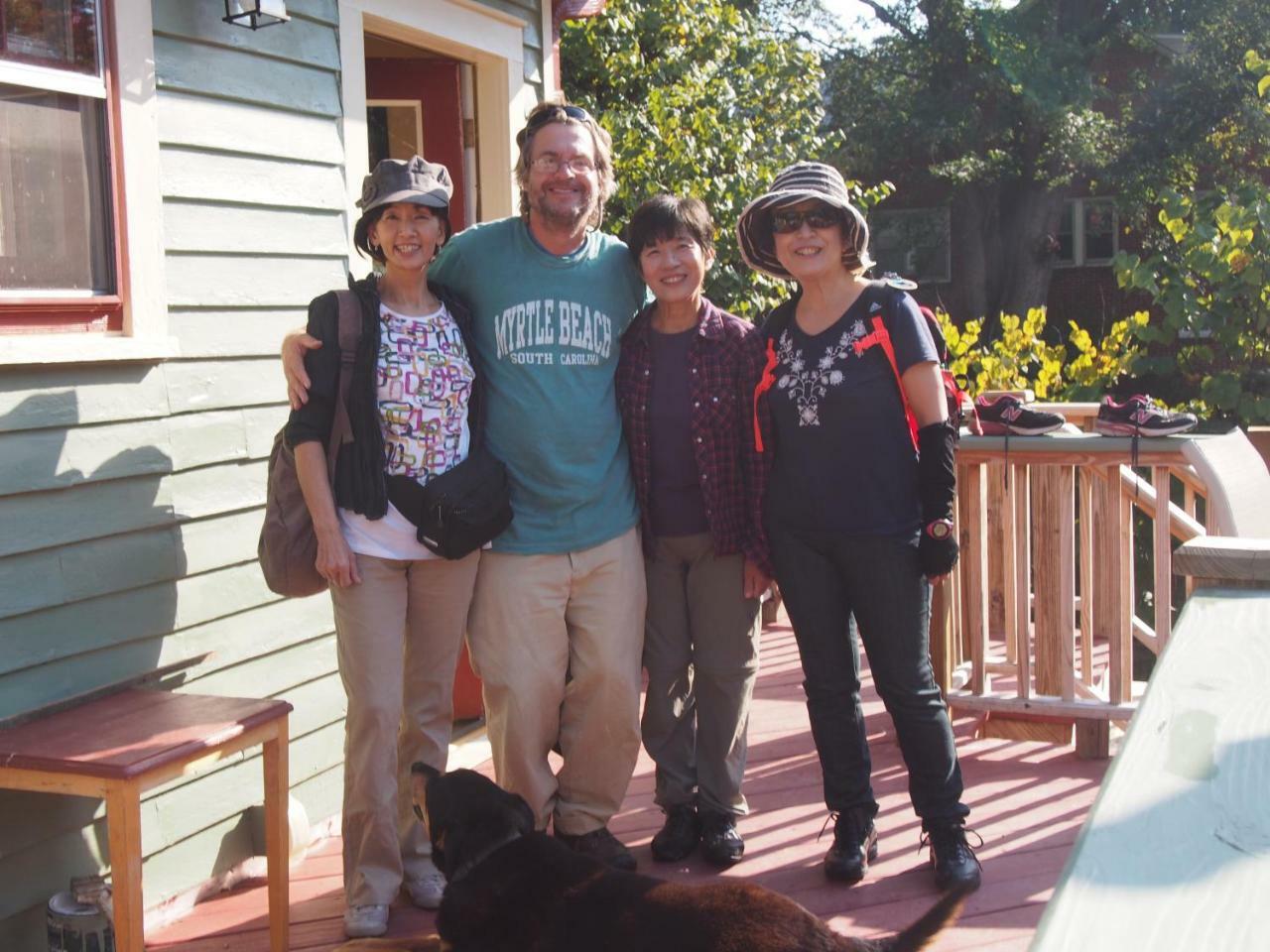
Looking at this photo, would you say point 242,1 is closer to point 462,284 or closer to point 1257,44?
point 462,284

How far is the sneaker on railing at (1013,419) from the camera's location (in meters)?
4.39

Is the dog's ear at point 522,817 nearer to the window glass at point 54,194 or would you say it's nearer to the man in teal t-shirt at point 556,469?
the man in teal t-shirt at point 556,469

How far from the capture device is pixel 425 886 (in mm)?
3451

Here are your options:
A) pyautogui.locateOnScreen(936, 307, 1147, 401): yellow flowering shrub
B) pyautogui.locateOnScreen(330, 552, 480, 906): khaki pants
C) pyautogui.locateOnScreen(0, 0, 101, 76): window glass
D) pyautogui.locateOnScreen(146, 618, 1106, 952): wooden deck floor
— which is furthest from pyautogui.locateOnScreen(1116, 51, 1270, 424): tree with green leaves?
pyautogui.locateOnScreen(0, 0, 101, 76): window glass

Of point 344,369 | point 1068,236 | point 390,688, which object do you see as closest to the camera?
point 344,369

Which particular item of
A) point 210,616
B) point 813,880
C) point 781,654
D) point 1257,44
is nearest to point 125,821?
point 210,616

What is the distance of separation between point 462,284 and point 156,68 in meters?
0.94

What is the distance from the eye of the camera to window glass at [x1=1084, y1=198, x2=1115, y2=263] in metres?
22.4

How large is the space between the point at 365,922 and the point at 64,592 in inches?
42.5

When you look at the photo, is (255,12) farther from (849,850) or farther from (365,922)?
(849,850)

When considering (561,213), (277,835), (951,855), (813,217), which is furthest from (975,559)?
(277,835)

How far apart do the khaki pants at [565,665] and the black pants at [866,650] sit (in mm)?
438

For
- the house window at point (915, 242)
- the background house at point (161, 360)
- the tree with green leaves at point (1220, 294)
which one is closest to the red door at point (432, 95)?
the background house at point (161, 360)

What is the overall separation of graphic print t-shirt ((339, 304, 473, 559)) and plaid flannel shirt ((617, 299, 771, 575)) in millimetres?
493
